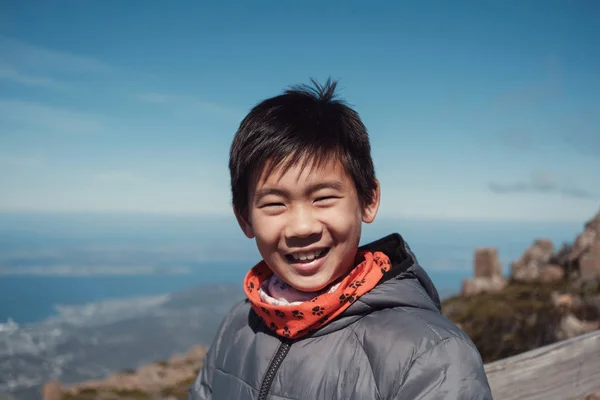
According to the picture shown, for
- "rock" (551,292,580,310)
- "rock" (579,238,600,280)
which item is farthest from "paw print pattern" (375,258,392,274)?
"rock" (579,238,600,280)

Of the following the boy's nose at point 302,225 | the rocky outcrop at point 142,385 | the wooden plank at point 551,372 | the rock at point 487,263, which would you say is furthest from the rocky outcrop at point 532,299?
the boy's nose at point 302,225

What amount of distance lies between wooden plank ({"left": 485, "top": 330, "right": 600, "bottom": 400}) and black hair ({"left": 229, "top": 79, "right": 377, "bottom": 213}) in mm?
Result: 988

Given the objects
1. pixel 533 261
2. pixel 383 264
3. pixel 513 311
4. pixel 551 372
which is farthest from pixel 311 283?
pixel 533 261

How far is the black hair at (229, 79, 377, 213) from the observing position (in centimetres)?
198

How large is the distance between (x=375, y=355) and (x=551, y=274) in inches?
453

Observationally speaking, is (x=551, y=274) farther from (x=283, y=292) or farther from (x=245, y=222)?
(x=245, y=222)

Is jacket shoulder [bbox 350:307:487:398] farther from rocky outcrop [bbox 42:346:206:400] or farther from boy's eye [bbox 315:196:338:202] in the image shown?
rocky outcrop [bbox 42:346:206:400]

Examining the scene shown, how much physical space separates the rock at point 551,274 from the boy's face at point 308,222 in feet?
36.1

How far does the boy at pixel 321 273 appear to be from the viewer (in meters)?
1.75

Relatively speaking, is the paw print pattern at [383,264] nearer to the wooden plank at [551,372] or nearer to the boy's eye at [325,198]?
the boy's eye at [325,198]

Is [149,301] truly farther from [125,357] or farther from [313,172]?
[313,172]

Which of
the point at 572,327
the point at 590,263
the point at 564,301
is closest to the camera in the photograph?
the point at 572,327

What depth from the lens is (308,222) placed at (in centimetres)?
194

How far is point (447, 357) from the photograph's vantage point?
160cm
